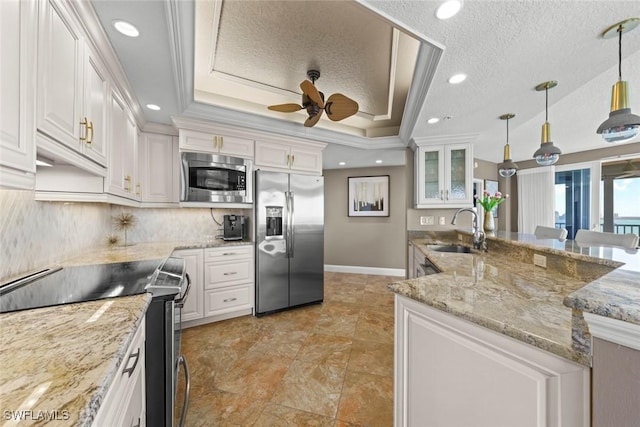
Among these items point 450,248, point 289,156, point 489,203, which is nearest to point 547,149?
point 489,203

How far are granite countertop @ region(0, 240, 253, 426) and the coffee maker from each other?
1.97 m

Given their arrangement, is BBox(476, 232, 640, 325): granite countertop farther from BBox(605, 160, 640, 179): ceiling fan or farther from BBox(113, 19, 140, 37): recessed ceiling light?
BBox(605, 160, 640, 179): ceiling fan

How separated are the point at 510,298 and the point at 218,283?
2654 millimetres

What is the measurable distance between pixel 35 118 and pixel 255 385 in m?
1.94

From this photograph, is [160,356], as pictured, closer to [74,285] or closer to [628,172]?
[74,285]

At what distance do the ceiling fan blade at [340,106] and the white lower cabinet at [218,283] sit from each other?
1796 mm

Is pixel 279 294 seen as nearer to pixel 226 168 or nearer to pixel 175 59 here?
pixel 226 168

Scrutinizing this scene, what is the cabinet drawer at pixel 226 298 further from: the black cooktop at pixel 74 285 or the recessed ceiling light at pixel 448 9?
the recessed ceiling light at pixel 448 9

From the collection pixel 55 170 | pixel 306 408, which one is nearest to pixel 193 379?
pixel 306 408

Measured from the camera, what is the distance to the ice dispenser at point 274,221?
3.03 metres

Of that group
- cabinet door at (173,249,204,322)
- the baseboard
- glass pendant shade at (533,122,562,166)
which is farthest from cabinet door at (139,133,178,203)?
glass pendant shade at (533,122,562,166)

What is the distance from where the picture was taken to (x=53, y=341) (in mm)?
706

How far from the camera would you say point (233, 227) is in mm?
3023

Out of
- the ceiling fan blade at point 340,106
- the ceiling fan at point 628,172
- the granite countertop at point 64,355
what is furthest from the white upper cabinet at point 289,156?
the ceiling fan at point 628,172
